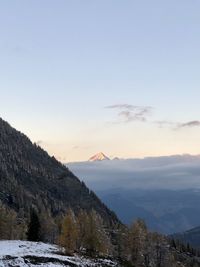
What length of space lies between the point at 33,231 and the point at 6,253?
128 feet

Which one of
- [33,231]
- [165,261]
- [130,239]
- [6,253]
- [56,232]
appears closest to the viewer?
[6,253]

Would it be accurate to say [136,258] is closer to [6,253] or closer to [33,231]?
[33,231]

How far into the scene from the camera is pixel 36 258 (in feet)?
239

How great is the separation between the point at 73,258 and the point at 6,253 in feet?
35.9

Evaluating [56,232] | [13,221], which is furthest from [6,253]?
[56,232]

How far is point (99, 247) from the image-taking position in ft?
395

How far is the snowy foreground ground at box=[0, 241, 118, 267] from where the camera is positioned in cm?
6969

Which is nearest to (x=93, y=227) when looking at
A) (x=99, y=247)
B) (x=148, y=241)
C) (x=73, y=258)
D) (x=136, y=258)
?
(x=99, y=247)

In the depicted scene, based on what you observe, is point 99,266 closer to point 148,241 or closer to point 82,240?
point 82,240

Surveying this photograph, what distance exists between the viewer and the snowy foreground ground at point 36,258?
2744 inches

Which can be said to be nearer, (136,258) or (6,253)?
(6,253)

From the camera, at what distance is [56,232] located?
171500 millimetres

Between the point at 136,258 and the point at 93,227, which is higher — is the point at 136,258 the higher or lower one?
the lower one

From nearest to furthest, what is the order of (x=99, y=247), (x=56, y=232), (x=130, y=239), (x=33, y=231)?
(x=33, y=231), (x=99, y=247), (x=130, y=239), (x=56, y=232)
